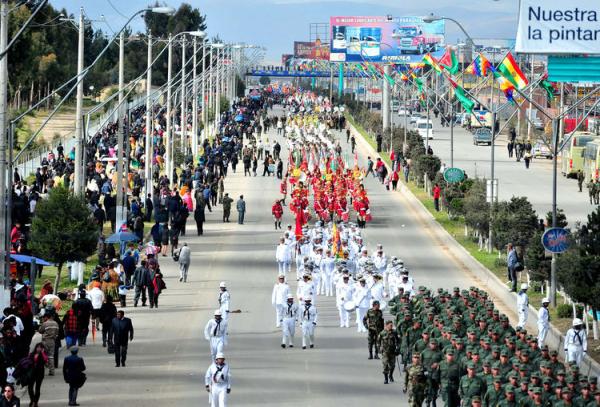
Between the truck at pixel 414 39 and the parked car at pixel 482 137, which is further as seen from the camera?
the truck at pixel 414 39

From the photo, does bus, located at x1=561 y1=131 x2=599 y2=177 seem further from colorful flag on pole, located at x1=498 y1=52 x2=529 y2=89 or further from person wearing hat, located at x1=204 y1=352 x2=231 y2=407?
person wearing hat, located at x1=204 y1=352 x2=231 y2=407

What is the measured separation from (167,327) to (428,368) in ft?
33.0

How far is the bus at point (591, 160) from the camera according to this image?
247 feet

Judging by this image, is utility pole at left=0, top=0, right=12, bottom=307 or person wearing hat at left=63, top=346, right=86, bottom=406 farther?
utility pole at left=0, top=0, right=12, bottom=307

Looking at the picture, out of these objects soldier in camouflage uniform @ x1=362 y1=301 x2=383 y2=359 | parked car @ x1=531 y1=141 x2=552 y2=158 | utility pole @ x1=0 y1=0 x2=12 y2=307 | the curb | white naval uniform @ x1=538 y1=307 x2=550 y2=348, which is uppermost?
utility pole @ x1=0 y1=0 x2=12 y2=307

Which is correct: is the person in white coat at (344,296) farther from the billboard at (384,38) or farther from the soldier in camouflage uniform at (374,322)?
the billboard at (384,38)

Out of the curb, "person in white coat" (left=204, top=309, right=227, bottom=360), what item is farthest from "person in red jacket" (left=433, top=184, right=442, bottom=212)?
"person in white coat" (left=204, top=309, right=227, bottom=360)

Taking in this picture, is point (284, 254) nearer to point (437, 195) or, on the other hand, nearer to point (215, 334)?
point (215, 334)

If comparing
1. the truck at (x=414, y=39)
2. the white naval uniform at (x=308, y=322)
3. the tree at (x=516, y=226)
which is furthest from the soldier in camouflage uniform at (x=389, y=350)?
the truck at (x=414, y=39)

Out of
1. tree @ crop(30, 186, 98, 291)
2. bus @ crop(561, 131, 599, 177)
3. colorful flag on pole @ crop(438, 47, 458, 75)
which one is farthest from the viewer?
bus @ crop(561, 131, 599, 177)

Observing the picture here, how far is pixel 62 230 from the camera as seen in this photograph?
40.7 meters

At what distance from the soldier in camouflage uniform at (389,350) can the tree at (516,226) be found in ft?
54.1

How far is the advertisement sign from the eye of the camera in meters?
38.0

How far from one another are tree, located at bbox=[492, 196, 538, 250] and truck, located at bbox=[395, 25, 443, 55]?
93.0 meters
